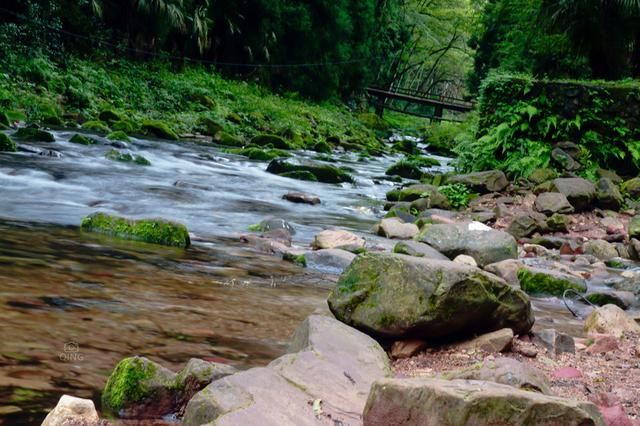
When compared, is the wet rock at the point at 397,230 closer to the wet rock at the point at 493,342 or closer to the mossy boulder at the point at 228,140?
the wet rock at the point at 493,342

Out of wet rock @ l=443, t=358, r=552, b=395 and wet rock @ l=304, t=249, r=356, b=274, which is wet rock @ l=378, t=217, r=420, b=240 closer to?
wet rock @ l=304, t=249, r=356, b=274

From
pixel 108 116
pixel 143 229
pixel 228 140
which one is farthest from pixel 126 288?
pixel 228 140

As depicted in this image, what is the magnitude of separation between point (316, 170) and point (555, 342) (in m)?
11.6

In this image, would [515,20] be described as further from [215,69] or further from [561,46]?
[215,69]

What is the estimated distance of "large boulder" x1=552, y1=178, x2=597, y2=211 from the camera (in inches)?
428

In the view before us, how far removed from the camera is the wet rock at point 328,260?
6.43m

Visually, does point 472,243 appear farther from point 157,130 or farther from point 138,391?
point 157,130

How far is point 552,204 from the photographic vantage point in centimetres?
1078

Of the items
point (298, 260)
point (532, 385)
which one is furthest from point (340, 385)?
point (298, 260)

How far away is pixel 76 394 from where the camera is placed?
299 cm

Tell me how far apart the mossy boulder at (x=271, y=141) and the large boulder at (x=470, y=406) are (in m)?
19.3

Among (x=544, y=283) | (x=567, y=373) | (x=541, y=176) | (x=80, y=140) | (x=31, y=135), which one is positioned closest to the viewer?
(x=567, y=373)

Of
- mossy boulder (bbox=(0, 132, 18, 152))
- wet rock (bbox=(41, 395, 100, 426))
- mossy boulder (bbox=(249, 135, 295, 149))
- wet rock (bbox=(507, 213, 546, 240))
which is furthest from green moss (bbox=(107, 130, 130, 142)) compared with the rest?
wet rock (bbox=(41, 395, 100, 426))

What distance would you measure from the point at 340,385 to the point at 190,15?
90.6 feet
